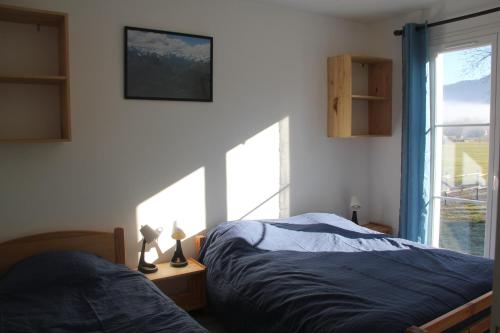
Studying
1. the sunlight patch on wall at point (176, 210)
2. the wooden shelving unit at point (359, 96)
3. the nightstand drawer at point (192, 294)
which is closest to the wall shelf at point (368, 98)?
the wooden shelving unit at point (359, 96)

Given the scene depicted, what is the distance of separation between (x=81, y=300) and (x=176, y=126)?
144 cm

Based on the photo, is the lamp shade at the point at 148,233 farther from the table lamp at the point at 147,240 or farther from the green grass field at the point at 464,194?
the green grass field at the point at 464,194

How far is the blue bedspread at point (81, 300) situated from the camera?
6.26 ft

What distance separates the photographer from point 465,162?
3555mm

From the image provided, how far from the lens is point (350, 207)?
412 centimetres

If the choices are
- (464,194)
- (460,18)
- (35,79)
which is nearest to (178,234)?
(35,79)

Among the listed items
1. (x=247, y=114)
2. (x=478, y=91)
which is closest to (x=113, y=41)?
(x=247, y=114)

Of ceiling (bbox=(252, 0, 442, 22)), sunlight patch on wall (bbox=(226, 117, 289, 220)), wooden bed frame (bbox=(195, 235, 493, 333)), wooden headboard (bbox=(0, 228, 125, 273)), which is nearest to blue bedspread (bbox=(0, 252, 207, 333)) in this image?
wooden headboard (bbox=(0, 228, 125, 273))

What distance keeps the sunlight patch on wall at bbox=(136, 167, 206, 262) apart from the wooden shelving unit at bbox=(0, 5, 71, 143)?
2.60 feet

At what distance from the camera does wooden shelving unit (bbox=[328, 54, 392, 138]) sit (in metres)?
3.78

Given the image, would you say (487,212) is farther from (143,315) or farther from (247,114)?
(143,315)

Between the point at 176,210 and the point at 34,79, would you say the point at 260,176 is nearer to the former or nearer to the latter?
the point at 176,210

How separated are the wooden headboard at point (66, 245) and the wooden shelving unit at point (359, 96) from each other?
2.14 meters

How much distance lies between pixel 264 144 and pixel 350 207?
1146 millimetres
